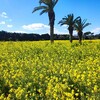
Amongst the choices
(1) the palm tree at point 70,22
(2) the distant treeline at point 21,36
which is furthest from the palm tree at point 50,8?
(2) the distant treeline at point 21,36

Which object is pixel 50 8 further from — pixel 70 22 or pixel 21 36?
pixel 21 36

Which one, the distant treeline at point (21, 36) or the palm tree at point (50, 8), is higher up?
the palm tree at point (50, 8)

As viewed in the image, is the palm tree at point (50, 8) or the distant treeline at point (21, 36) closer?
the palm tree at point (50, 8)

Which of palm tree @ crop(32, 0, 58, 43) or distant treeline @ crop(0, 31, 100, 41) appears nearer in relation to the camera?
palm tree @ crop(32, 0, 58, 43)

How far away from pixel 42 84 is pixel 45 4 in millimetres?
31746

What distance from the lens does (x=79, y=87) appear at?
7.50 m

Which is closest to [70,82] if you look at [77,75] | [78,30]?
[77,75]

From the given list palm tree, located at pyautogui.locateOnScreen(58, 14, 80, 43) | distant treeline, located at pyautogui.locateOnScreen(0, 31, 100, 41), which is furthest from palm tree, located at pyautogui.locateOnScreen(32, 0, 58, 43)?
distant treeline, located at pyautogui.locateOnScreen(0, 31, 100, 41)

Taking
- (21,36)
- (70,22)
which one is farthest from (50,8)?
(21,36)

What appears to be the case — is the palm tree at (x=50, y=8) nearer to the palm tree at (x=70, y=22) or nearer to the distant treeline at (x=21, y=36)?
the palm tree at (x=70, y=22)

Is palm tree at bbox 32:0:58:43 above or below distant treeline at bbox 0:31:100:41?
above

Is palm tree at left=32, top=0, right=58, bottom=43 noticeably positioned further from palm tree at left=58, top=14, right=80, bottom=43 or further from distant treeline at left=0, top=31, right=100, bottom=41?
distant treeline at left=0, top=31, right=100, bottom=41

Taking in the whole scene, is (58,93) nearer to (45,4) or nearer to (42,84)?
(42,84)

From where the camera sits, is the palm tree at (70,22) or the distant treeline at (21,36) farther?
the distant treeline at (21,36)
